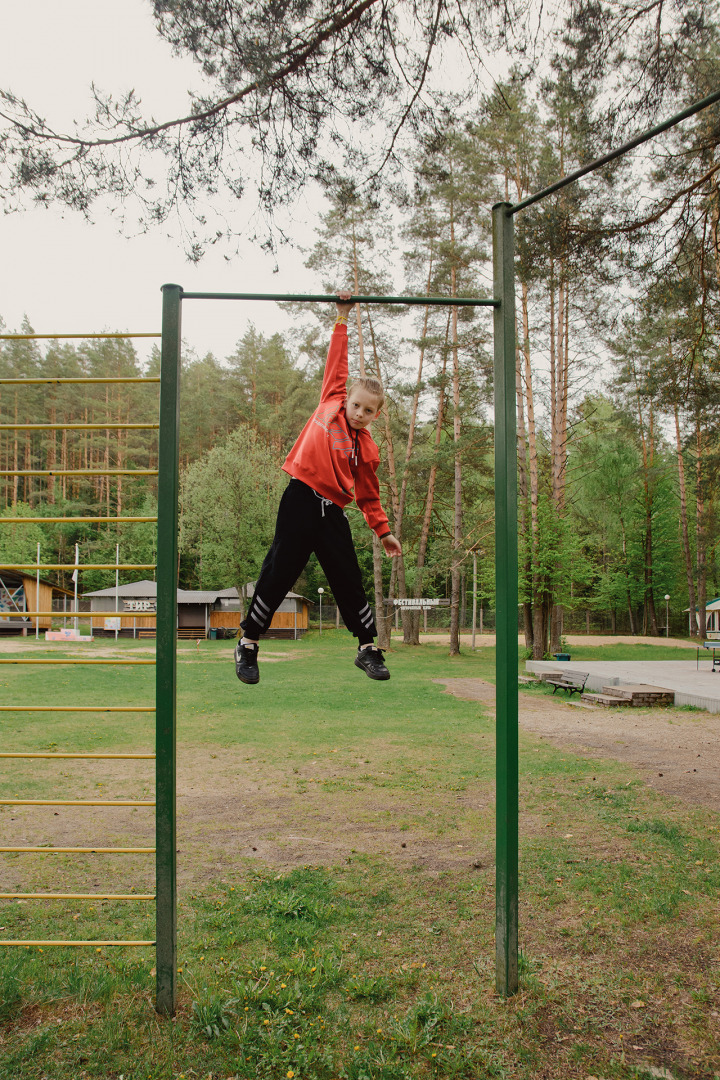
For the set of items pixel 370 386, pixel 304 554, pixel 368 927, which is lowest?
pixel 368 927

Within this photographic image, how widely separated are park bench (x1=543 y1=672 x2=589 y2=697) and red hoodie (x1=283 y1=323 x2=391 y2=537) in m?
11.0

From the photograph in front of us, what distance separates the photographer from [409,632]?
26.0 m

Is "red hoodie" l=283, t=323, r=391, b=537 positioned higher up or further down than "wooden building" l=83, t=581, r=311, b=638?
higher up

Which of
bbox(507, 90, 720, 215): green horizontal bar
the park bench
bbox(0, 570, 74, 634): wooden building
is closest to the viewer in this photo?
bbox(507, 90, 720, 215): green horizontal bar

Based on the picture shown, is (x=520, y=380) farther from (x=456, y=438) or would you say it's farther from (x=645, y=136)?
(x=645, y=136)

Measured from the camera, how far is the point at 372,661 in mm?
3168

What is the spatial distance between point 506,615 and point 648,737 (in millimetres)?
7283

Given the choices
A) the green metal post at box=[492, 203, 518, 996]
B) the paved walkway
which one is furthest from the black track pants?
the paved walkway

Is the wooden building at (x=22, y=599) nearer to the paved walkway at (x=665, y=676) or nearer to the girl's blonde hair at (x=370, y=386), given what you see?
the paved walkway at (x=665, y=676)

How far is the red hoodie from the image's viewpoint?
310cm

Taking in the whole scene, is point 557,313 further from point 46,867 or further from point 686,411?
point 46,867

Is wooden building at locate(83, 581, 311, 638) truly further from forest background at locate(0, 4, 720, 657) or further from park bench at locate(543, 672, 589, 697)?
park bench at locate(543, 672, 589, 697)

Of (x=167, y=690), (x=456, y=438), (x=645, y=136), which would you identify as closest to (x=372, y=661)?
(x=167, y=690)

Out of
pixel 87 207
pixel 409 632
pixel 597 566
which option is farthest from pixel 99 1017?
pixel 597 566
